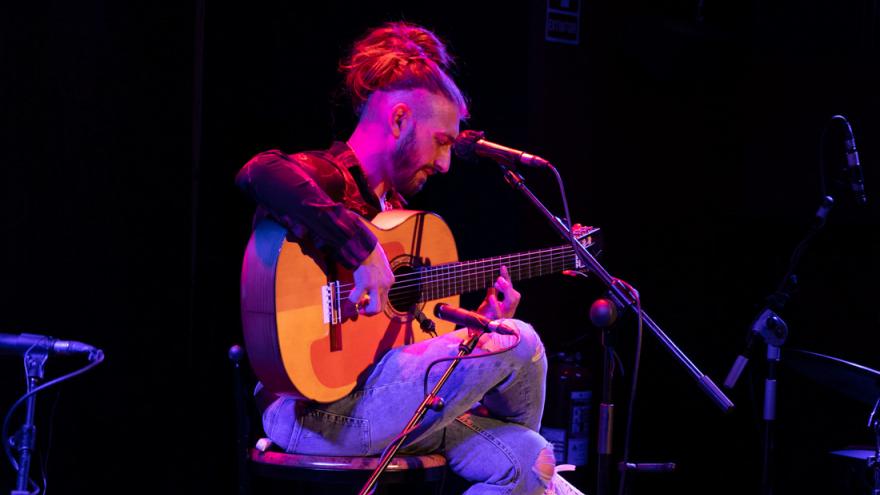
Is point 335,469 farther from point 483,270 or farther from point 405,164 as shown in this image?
point 405,164

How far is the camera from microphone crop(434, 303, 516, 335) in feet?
8.50

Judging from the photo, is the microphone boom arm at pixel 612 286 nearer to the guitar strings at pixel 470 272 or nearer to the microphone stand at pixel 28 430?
the guitar strings at pixel 470 272

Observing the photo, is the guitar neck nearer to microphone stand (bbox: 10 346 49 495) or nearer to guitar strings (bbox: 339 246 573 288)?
guitar strings (bbox: 339 246 573 288)

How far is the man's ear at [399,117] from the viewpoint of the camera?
10.5ft

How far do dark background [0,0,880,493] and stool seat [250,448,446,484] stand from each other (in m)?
1.09

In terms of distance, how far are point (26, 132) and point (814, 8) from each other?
3806 mm

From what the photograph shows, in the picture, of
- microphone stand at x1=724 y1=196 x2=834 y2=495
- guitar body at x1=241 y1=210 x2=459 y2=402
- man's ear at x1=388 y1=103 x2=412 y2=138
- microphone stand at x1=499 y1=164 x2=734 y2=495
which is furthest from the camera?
microphone stand at x1=724 y1=196 x2=834 y2=495

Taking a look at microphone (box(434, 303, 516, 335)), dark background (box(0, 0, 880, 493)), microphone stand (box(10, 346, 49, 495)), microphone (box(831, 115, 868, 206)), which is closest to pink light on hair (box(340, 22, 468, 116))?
dark background (box(0, 0, 880, 493))

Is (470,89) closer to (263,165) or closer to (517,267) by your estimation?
(517,267)

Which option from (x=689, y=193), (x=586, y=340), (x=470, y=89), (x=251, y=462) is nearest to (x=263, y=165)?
(x=251, y=462)

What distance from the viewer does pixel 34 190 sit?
333cm

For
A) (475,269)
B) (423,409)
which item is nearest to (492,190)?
(475,269)

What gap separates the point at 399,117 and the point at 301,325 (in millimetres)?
949

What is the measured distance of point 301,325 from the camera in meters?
2.61
